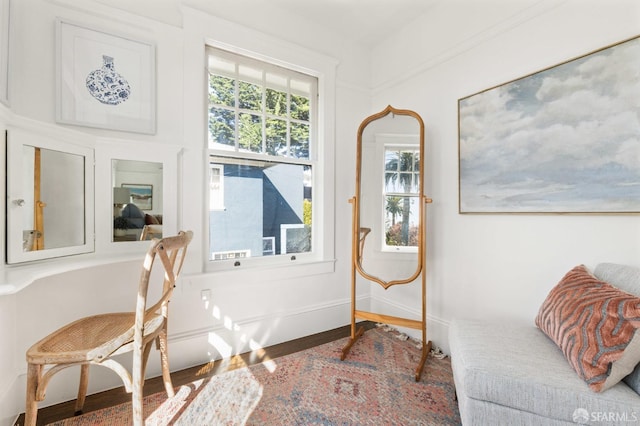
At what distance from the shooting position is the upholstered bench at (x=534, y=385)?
997mm

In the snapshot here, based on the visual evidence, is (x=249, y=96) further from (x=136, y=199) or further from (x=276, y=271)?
(x=276, y=271)

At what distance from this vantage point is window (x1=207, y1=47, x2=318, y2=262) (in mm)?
2172

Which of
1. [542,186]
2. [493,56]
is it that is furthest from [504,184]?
[493,56]

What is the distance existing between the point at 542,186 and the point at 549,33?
92cm

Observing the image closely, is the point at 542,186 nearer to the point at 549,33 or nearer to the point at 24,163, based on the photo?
the point at 549,33

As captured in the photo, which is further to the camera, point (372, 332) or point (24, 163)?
point (372, 332)

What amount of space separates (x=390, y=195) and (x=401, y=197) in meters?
0.09

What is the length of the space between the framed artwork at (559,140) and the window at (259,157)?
1.34 metres

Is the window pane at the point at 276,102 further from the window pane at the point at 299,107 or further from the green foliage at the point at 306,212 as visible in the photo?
the green foliage at the point at 306,212

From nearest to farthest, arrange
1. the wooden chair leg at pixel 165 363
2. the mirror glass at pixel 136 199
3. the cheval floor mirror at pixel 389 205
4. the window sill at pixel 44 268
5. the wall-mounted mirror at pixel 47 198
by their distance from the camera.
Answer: the window sill at pixel 44 268
the wall-mounted mirror at pixel 47 198
the wooden chair leg at pixel 165 363
the mirror glass at pixel 136 199
the cheval floor mirror at pixel 389 205

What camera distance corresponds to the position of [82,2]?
5.43ft

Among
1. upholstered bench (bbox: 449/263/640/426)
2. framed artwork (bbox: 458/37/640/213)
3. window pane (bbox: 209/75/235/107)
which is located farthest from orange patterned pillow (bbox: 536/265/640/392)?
window pane (bbox: 209/75/235/107)

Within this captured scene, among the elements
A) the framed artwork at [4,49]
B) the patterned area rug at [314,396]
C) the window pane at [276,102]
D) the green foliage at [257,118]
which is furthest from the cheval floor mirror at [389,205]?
the framed artwork at [4,49]

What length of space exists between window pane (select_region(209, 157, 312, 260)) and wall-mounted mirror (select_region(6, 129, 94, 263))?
2.50 ft
